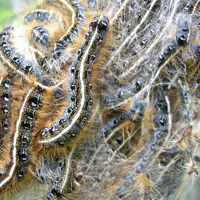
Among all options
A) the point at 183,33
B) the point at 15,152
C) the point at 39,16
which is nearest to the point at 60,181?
the point at 15,152

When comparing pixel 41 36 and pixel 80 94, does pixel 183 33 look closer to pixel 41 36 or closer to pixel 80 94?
pixel 80 94

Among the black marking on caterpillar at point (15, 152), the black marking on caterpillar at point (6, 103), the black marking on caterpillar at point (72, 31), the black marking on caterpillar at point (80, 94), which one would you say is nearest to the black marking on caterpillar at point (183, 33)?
the black marking on caterpillar at point (80, 94)

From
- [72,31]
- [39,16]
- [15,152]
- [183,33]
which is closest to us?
Answer: [15,152]

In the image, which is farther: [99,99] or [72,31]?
[99,99]

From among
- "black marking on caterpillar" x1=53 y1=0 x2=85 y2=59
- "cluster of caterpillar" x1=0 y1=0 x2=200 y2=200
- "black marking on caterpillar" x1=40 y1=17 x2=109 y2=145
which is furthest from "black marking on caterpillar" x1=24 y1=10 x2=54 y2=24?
"black marking on caterpillar" x1=40 y1=17 x2=109 y2=145

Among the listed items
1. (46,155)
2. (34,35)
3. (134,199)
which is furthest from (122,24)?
(134,199)

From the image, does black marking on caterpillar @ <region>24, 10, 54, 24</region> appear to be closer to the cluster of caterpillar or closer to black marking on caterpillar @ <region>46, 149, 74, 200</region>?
the cluster of caterpillar
